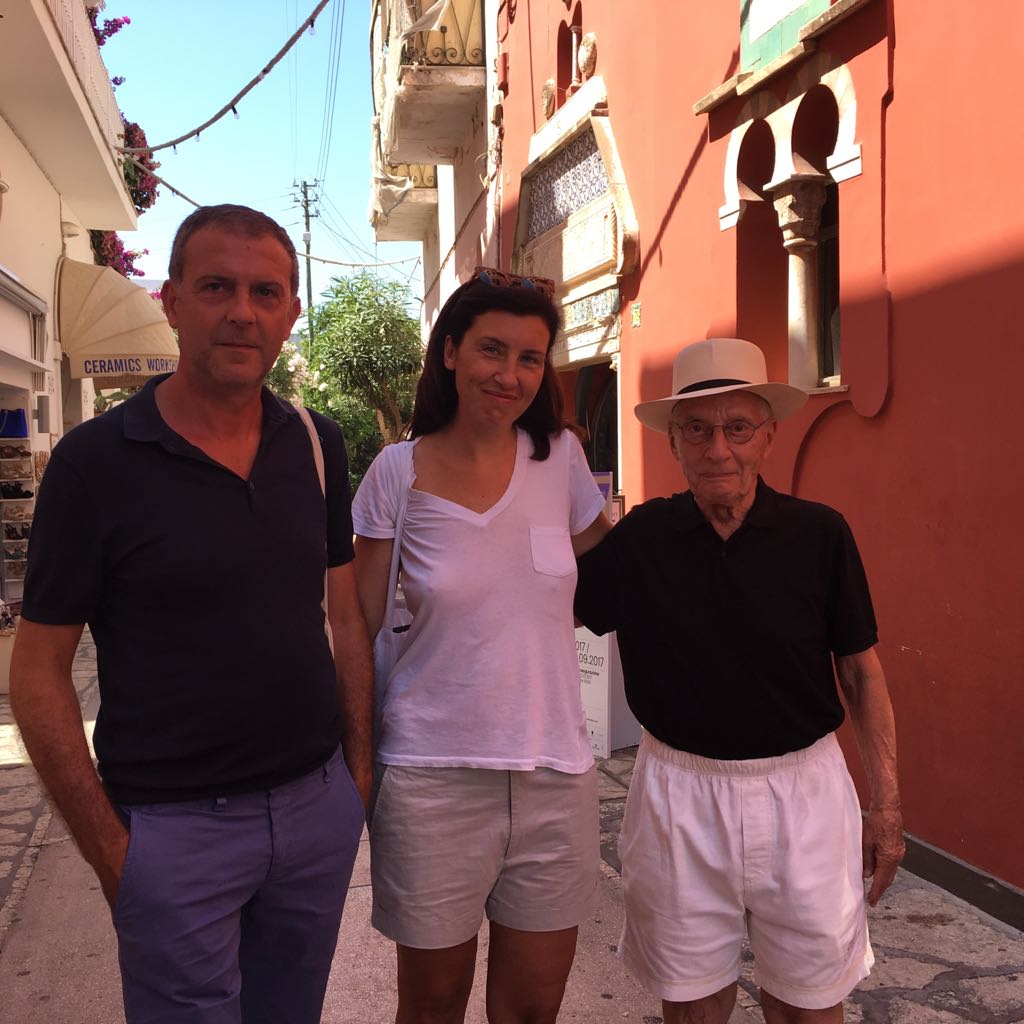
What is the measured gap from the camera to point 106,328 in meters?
11.4

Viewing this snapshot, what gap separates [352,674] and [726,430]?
957 mm

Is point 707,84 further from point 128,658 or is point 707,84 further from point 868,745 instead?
point 128,658

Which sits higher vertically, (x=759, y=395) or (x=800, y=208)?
(x=800, y=208)

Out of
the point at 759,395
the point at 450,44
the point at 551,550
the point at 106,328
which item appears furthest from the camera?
the point at 450,44

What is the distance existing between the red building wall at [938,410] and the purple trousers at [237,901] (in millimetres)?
2955

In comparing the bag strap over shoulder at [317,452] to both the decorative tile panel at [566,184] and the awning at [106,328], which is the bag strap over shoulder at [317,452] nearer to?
the decorative tile panel at [566,184]

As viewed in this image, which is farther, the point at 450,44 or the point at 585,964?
the point at 450,44

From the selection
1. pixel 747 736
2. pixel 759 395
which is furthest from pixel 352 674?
pixel 759 395

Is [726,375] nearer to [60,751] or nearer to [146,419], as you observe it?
[146,419]

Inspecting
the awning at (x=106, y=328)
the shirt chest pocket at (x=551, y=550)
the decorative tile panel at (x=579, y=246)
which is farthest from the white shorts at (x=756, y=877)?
the awning at (x=106, y=328)

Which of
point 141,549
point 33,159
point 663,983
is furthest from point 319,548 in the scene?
point 33,159

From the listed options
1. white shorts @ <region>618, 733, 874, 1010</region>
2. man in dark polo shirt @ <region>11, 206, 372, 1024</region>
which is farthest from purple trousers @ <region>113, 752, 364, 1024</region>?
white shorts @ <region>618, 733, 874, 1010</region>

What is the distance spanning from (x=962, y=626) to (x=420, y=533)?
2.86 metres

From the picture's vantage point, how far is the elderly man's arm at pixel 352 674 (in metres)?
2.07
